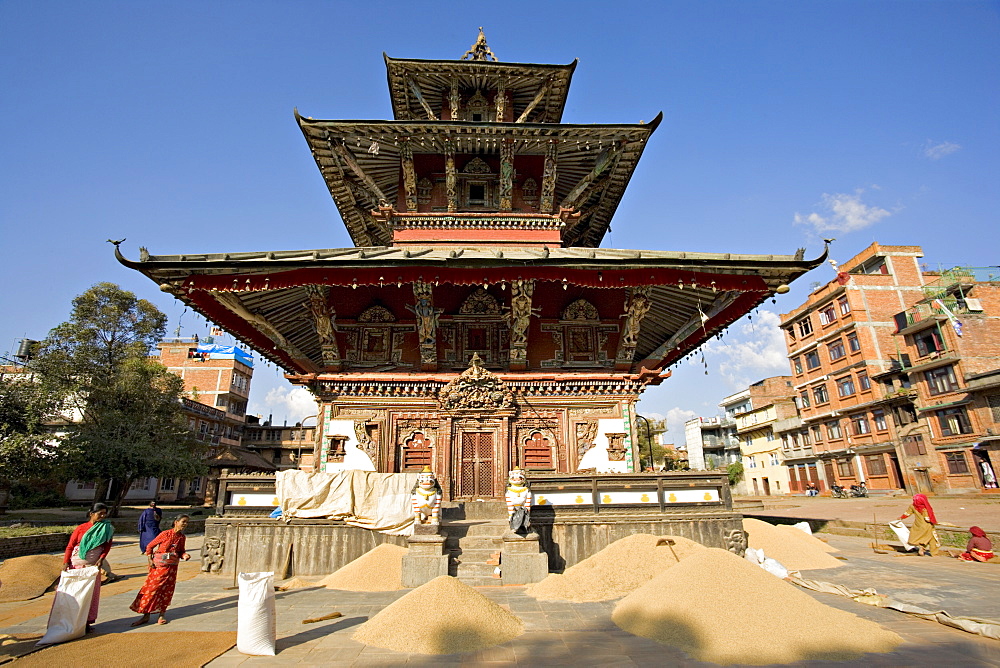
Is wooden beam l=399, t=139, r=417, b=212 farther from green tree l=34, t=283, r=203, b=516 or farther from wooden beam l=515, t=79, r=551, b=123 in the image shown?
green tree l=34, t=283, r=203, b=516

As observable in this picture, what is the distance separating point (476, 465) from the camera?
14086 mm

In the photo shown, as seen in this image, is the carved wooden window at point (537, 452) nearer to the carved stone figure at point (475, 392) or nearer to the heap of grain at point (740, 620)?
the carved stone figure at point (475, 392)

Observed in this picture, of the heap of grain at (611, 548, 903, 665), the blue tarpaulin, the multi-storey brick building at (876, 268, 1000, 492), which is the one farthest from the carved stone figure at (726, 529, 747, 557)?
the blue tarpaulin

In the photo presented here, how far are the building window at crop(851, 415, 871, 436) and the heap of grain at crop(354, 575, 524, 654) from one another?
157ft

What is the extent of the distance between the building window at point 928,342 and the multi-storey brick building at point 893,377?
0.26 feet

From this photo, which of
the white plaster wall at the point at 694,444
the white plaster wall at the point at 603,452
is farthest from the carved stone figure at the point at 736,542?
the white plaster wall at the point at 694,444

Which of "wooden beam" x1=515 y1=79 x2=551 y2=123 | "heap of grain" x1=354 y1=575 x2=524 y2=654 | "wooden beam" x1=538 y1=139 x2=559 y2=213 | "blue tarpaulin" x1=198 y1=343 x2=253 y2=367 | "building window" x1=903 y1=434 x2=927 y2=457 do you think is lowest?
"heap of grain" x1=354 y1=575 x2=524 y2=654

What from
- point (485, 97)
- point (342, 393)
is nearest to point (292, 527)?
point (342, 393)

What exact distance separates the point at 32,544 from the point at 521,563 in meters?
16.6

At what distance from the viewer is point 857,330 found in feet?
142

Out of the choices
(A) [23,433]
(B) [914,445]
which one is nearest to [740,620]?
(A) [23,433]

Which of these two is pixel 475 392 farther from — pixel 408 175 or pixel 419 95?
pixel 419 95

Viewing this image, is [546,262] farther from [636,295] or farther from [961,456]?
[961,456]

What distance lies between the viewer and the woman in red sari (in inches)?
268
